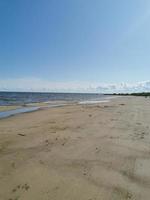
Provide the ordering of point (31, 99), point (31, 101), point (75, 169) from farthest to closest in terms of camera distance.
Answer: point (31, 99)
point (31, 101)
point (75, 169)

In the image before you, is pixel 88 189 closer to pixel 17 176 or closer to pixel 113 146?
pixel 17 176

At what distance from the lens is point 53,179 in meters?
4.05

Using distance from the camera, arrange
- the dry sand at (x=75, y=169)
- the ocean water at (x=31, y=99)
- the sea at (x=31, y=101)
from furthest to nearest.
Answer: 1. the ocean water at (x=31, y=99)
2. the sea at (x=31, y=101)
3. the dry sand at (x=75, y=169)

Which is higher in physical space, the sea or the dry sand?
the dry sand

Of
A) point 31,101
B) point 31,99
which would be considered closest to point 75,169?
point 31,101

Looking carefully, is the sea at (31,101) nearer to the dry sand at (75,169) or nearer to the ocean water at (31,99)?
the ocean water at (31,99)

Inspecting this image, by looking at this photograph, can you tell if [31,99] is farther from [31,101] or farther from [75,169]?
[75,169]

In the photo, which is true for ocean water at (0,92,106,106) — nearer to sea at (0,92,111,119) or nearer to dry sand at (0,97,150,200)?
sea at (0,92,111,119)

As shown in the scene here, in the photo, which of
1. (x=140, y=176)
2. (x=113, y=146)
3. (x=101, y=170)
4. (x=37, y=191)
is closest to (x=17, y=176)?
(x=37, y=191)

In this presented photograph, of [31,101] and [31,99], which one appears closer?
[31,101]

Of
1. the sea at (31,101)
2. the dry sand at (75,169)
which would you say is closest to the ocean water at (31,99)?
the sea at (31,101)

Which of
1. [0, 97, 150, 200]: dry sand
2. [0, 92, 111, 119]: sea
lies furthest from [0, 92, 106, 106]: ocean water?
[0, 97, 150, 200]: dry sand

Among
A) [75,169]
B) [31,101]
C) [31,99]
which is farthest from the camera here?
[31,99]

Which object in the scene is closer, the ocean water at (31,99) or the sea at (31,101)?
the sea at (31,101)
